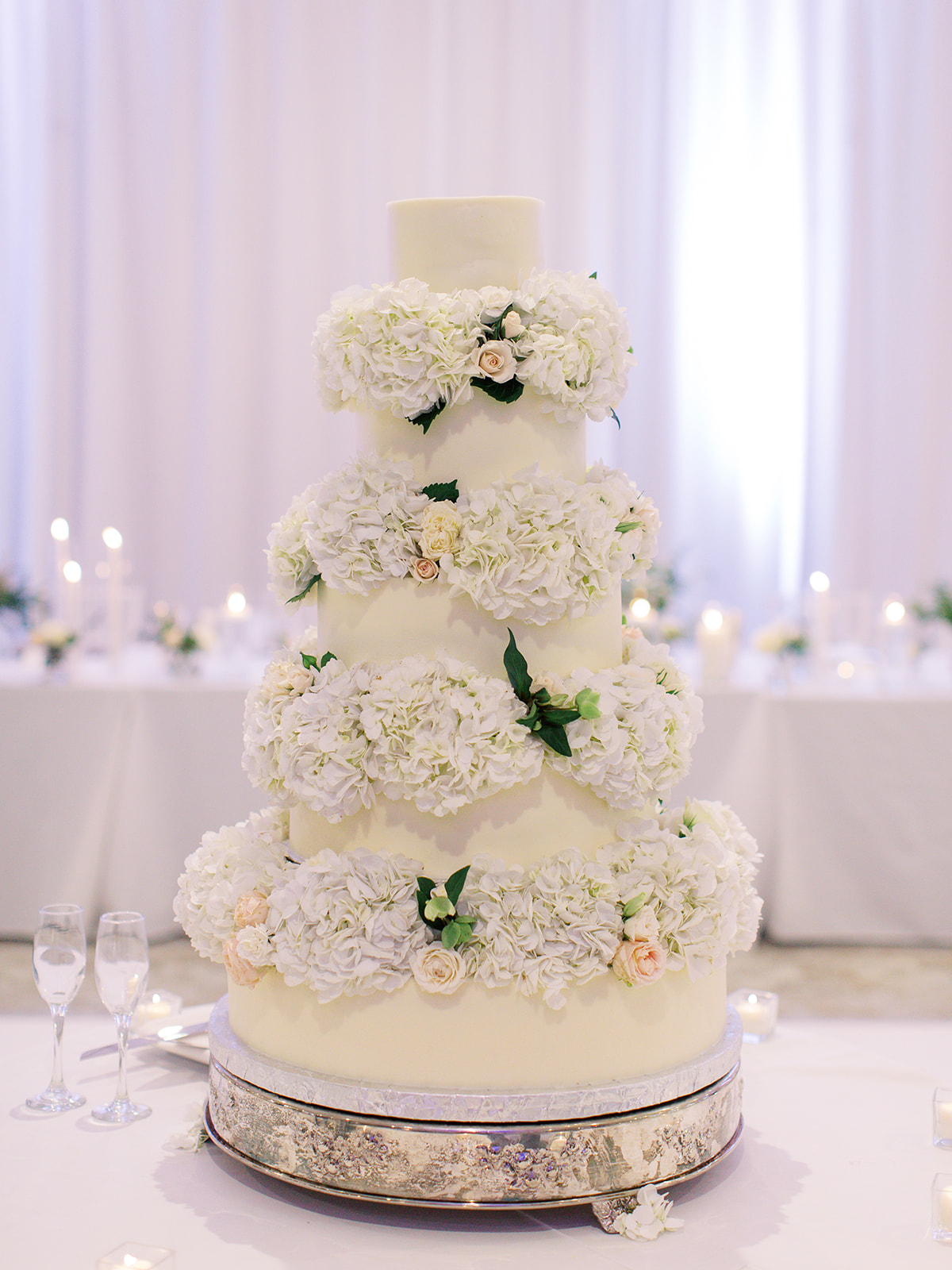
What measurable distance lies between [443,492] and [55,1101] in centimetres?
126

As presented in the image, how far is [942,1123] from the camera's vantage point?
2.20 m

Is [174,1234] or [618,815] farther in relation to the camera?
[618,815]

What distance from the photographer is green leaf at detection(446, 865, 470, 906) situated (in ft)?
6.07

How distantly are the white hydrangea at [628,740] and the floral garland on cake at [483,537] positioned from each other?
0.42 ft

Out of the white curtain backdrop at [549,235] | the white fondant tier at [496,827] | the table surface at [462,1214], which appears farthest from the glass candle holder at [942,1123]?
the white curtain backdrop at [549,235]

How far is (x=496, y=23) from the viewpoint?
25.6 feet

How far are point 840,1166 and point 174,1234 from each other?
104cm

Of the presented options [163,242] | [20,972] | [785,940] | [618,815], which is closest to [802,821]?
[785,940]

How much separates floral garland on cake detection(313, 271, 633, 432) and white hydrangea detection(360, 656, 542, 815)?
0.38 metres

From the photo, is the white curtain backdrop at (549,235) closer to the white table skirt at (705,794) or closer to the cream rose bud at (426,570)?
the white table skirt at (705,794)

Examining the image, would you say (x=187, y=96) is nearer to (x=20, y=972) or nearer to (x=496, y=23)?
(x=496, y=23)

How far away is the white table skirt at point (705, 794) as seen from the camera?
16.5 ft

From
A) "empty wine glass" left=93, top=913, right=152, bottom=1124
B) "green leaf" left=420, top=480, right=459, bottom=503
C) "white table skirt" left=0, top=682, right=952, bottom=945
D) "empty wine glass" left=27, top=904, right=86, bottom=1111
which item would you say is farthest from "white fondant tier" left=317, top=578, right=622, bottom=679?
"white table skirt" left=0, top=682, right=952, bottom=945

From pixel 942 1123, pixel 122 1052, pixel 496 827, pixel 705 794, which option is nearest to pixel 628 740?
pixel 496 827
